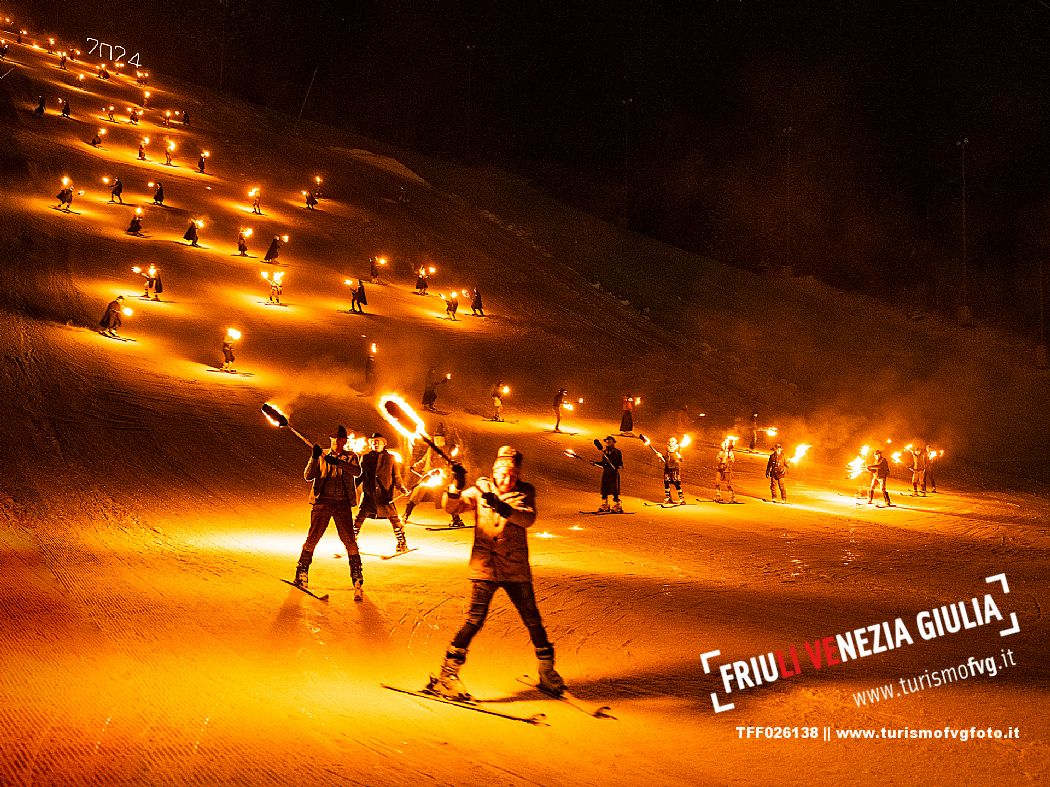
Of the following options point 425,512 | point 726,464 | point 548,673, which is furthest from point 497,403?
point 548,673

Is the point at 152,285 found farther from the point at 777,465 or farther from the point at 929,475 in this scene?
the point at 929,475

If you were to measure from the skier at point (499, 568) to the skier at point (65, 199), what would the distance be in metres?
34.7

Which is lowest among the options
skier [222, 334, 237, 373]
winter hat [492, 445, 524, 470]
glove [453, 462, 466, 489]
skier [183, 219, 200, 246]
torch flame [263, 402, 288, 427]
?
glove [453, 462, 466, 489]

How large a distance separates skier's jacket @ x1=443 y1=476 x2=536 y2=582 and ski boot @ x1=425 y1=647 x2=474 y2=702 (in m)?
0.60

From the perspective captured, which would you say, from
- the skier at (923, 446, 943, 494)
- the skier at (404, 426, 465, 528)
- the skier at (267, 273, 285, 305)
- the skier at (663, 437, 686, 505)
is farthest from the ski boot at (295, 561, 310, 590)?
the skier at (267, 273, 285, 305)

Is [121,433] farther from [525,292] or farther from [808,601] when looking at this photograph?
[525,292]

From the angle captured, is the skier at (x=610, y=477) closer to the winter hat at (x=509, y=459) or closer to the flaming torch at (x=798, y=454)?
the flaming torch at (x=798, y=454)

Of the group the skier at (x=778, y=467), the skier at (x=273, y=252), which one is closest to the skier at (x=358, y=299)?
the skier at (x=273, y=252)

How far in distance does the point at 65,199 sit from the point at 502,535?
3520 cm

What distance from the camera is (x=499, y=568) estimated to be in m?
7.17

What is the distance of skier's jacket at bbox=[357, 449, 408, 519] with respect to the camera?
12.9 metres

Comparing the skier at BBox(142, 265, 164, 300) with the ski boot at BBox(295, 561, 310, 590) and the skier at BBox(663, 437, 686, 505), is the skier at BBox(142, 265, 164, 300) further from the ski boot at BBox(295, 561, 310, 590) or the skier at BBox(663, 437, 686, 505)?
the ski boot at BBox(295, 561, 310, 590)

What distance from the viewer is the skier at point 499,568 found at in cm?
709

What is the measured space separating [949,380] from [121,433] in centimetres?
3852
